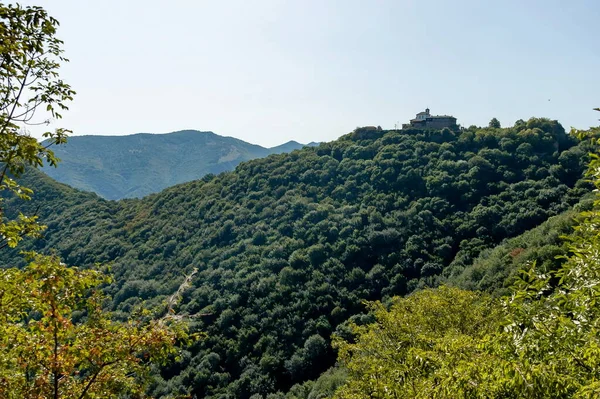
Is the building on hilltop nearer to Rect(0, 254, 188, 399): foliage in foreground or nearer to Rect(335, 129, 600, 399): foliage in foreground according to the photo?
Rect(335, 129, 600, 399): foliage in foreground

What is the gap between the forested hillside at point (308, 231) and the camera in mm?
36062

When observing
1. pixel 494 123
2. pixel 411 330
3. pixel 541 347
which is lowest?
pixel 411 330

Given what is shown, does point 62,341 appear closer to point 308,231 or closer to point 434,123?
point 308,231

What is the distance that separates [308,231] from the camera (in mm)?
48500

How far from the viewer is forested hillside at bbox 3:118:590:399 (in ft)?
118

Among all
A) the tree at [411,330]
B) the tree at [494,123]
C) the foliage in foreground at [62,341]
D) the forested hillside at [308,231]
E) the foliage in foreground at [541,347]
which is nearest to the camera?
the foliage in foreground at [62,341]

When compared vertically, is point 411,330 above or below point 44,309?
below

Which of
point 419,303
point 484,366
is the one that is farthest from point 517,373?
point 419,303

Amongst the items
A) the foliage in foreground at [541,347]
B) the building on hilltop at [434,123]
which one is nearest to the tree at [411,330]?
the foliage in foreground at [541,347]

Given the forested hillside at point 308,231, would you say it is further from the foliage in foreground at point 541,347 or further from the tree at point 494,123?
the foliage in foreground at point 541,347

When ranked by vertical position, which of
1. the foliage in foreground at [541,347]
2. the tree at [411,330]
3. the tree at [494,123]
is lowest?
the tree at [411,330]


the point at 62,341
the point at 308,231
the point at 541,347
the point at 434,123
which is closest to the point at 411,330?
the point at 541,347

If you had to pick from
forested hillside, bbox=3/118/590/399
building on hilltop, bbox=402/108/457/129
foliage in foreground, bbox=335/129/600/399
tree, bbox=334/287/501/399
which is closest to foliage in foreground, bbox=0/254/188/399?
foliage in foreground, bbox=335/129/600/399

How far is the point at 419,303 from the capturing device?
16.9 metres
